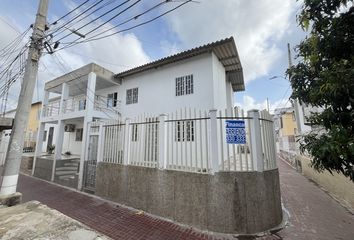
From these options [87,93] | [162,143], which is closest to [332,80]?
[162,143]

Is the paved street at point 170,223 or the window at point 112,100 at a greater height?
the window at point 112,100

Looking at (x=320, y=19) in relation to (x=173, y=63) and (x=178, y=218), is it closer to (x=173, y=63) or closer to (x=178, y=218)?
(x=178, y=218)

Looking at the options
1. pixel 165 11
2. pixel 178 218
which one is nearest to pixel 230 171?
pixel 178 218

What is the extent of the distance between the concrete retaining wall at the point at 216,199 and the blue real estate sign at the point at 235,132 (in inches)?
32.0

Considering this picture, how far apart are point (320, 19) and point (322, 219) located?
17.6 feet

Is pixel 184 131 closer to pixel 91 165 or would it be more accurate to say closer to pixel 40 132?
pixel 91 165

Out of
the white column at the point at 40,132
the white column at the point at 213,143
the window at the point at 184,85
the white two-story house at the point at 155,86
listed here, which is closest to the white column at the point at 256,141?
the white column at the point at 213,143

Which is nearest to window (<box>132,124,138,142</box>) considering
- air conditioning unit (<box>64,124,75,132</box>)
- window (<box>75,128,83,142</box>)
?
window (<box>75,128,83,142</box>)

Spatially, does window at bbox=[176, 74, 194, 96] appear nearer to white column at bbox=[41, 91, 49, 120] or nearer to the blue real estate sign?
the blue real estate sign

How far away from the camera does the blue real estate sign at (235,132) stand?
471 cm

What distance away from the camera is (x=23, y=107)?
520 cm

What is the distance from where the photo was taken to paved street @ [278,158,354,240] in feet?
14.6

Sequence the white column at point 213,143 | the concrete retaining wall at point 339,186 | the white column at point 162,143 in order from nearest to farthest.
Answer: the white column at point 213,143
the white column at point 162,143
the concrete retaining wall at point 339,186

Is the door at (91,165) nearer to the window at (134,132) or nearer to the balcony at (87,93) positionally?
the balcony at (87,93)
